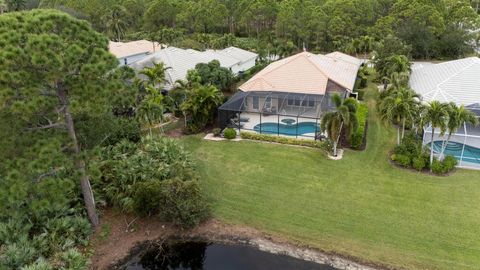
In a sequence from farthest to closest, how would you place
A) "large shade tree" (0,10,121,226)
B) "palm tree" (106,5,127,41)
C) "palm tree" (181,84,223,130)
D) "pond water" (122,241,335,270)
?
"palm tree" (106,5,127,41) < "palm tree" (181,84,223,130) < "pond water" (122,241,335,270) < "large shade tree" (0,10,121,226)

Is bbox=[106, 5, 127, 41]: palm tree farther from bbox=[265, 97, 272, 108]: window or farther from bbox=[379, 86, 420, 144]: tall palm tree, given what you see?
bbox=[379, 86, 420, 144]: tall palm tree

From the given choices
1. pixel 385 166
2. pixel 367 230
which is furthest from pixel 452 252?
pixel 385 166

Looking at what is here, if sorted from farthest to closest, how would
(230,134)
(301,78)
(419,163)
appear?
1. (301,78)
2. (230,134)
3. (419,163)

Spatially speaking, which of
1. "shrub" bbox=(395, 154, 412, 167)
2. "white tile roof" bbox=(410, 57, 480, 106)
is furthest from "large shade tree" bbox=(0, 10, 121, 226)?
"white tile roof" bbox=(410, 57, 480, 106)

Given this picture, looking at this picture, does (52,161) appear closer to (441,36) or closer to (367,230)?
(367,230)

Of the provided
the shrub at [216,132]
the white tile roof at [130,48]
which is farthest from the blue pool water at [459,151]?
the white tile roof at [130,48]

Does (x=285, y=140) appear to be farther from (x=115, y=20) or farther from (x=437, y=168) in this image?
(x=115, y=20)

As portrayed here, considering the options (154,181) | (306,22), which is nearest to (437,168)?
(154,181)
